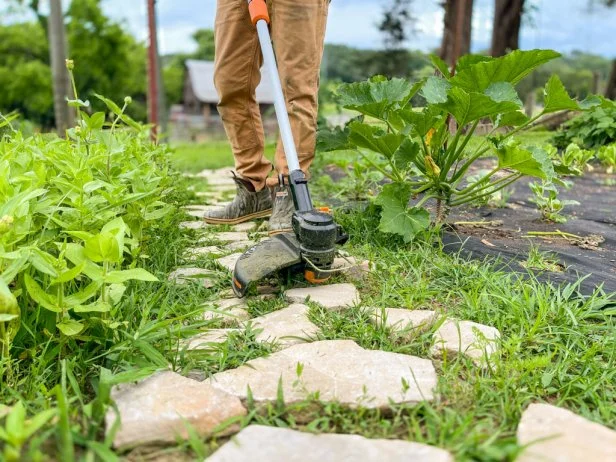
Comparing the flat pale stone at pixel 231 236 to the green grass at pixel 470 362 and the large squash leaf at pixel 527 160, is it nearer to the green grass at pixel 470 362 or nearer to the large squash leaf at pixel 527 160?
the green grass at pixel 470 362

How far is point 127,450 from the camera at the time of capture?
960 mm

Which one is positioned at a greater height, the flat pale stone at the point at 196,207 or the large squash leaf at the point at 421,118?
the large squash leaf at the point at 421,118

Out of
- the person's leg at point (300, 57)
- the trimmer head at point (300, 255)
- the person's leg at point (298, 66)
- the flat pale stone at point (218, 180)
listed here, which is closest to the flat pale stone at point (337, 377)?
the trimmer head at point (300, 255)

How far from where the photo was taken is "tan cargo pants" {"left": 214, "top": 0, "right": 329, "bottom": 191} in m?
2.21

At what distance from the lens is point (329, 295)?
163cm

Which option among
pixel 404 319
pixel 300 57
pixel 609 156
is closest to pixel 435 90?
pixel 300 57

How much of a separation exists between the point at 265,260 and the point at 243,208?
108 cm

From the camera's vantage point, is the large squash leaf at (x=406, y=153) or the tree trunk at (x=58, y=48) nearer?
the large squash leaf at (x=406, y=153)

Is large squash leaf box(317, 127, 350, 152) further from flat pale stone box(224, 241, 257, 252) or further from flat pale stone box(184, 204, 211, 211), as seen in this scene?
flat pale stone box(184, 204, 211, 211)

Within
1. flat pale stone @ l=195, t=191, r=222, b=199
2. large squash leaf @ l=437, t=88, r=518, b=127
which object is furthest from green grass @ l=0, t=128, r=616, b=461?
flat pale stone @ l=195, t=191, r=222, b=199

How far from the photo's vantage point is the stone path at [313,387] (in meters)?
0.91

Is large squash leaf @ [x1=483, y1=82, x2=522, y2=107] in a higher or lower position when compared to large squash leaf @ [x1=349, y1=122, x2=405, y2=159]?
higher

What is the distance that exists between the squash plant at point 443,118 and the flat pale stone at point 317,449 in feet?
3.48

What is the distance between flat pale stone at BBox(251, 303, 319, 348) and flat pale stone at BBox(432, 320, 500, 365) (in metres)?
0.30
